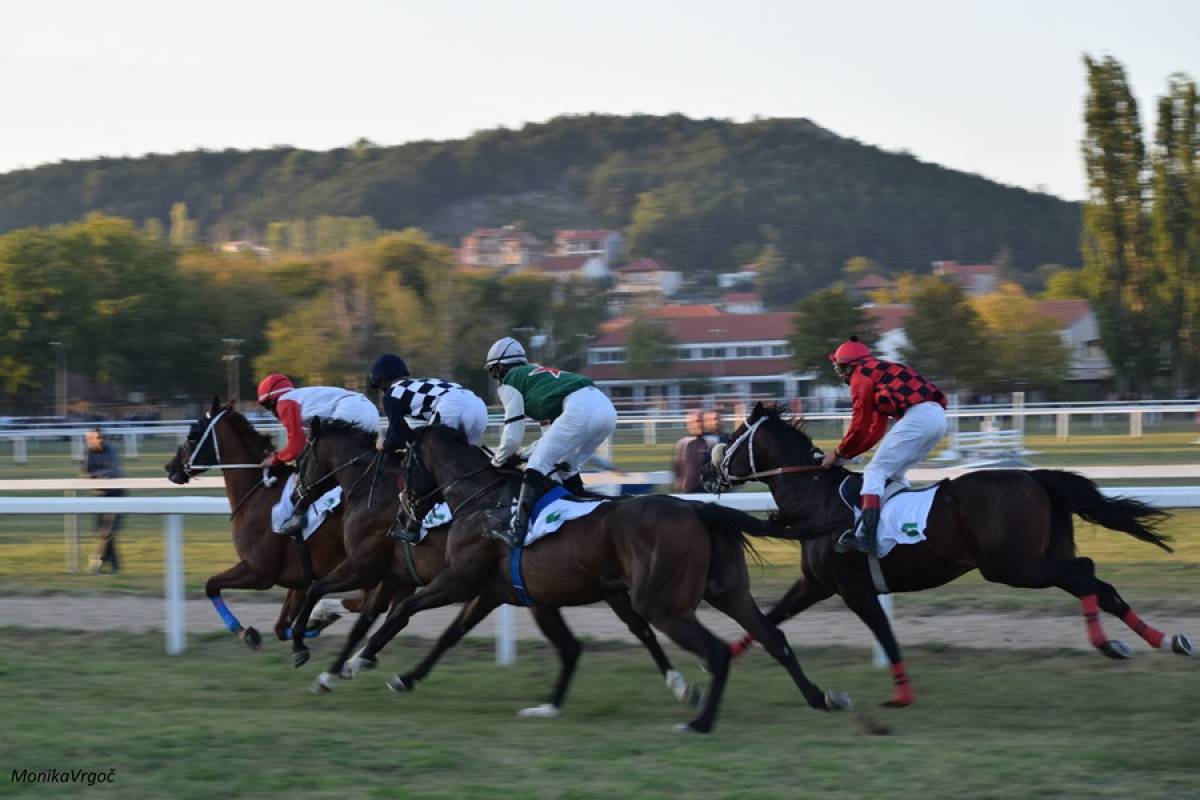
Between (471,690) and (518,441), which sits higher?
(518,441)

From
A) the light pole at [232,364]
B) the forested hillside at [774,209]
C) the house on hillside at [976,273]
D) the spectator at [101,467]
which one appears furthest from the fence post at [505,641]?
the forested hillside at [774,209]

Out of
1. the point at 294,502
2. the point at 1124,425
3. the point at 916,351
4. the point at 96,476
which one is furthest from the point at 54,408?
the point at 294,502

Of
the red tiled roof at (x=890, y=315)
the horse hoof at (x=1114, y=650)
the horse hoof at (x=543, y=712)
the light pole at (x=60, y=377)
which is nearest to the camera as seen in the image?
the horse hoof at (x=543, y=712)

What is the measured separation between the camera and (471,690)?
712 centimetres

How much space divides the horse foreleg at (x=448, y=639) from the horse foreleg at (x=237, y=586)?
1421 millimetres

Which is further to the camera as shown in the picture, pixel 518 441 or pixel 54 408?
pixel 54 408

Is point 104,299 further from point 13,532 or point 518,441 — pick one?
point 518,441

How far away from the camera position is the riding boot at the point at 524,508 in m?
6.46

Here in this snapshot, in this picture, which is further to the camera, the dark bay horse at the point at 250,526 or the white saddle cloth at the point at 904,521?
the dark bay horse at the point at 250,526

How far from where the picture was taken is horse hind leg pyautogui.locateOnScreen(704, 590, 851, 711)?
613 cm

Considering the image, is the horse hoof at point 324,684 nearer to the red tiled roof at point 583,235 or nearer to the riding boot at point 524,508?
the riding boot at point 524,508

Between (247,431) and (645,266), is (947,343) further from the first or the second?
(645,266)

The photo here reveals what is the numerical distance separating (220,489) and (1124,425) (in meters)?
20.9

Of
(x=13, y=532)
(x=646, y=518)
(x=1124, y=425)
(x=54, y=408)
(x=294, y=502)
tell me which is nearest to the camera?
(x=646, y=518)
